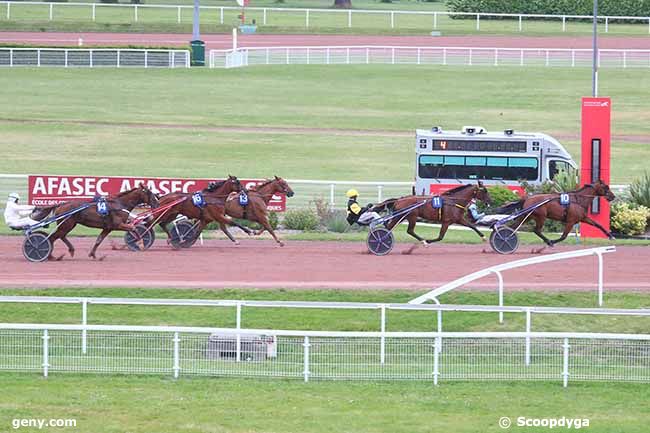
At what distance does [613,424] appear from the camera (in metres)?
13.0

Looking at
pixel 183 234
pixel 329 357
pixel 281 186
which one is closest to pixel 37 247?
pixel 183 234

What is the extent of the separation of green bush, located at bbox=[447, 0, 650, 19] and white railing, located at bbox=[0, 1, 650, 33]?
78 centimetres

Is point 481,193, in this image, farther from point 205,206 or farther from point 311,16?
point 311,16

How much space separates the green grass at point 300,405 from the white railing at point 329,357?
0.22 meters

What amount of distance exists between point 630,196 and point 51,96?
24834 mm

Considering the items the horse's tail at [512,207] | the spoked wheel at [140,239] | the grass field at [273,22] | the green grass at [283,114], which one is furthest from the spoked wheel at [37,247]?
the grass field at [273,22]

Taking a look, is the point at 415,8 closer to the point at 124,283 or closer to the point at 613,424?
the point at 124,283

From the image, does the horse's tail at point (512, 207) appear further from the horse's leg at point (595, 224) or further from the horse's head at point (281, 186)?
the horse's head at point (281, 186)

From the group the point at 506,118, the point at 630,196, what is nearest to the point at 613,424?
the point at 630,196

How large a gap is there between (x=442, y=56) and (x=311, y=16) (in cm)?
1196

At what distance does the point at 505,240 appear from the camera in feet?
73.2

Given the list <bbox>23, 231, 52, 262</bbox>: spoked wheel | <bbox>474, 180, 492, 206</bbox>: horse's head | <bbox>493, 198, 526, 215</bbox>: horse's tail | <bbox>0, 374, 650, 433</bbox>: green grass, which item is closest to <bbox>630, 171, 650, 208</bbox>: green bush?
<bbox>493, 198, 526, 215</bbox>: horse's tail

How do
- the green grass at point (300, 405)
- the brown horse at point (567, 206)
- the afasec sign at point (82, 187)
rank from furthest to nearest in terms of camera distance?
1. the afasec sign at point (82, 187)
2. the brown horse at point (567, 206)
3. the green grass at point (300, 405)

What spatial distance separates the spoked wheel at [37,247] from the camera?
21.3 metres
